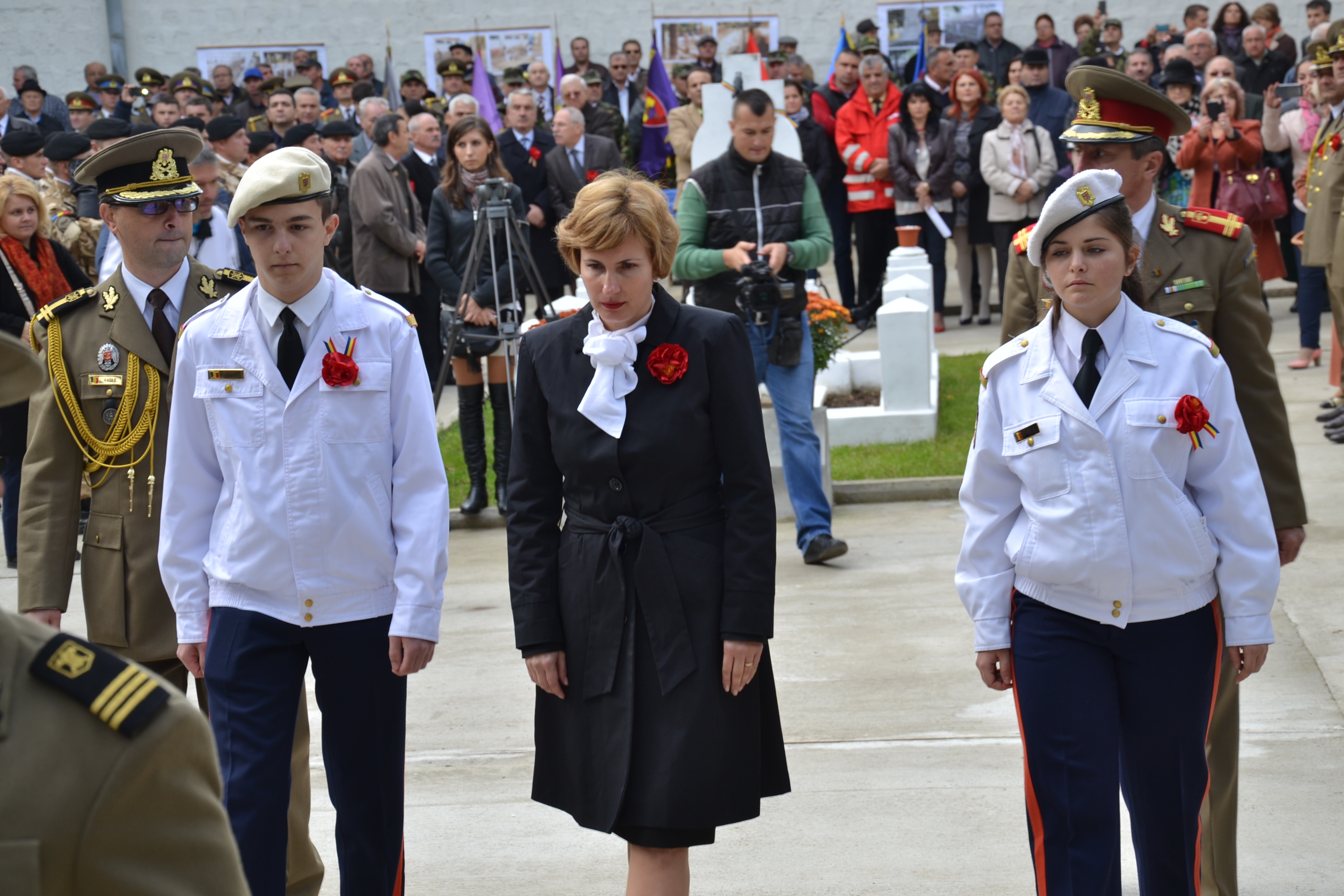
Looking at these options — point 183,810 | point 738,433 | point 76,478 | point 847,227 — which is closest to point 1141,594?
point 738,433

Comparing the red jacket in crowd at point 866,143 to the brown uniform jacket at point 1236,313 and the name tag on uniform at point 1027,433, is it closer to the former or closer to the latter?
the brown uniform jacket at point 1236,313

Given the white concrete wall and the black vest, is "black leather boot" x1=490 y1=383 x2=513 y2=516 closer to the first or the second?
the black vest

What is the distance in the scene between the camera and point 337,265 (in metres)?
11.5

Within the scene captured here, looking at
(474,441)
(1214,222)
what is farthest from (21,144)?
(1214,222)

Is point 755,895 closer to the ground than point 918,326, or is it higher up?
closer to the ground

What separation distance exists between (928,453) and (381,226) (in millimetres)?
4086

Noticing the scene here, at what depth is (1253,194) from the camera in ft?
35.7

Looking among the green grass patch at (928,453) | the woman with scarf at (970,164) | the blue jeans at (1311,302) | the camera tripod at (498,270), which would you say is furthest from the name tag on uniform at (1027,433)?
the woman with scarf at (970,164)

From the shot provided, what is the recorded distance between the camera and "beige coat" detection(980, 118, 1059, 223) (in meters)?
12.8

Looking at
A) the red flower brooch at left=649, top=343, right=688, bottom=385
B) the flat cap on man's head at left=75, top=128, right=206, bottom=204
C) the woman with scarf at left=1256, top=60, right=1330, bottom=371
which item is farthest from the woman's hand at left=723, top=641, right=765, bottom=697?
the woman with scarf at left=1256, top=60, right=1330, bottom=371

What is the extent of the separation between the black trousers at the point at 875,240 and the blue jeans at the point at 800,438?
279 inches

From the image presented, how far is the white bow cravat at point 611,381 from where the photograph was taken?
3.23 m

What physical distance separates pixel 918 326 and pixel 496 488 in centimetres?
298

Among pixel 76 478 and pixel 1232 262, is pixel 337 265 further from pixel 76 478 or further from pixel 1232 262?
pixel 1232 262
